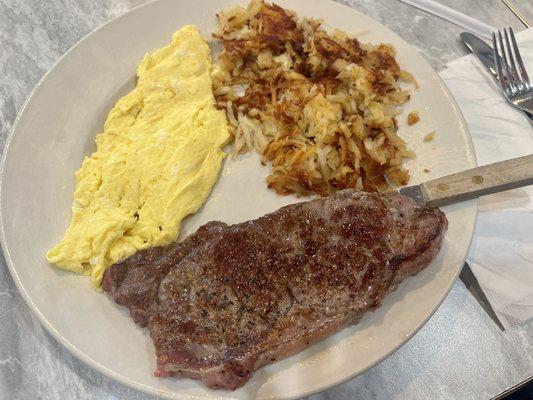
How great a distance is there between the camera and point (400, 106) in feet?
10.2

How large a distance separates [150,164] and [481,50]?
265 centimetres

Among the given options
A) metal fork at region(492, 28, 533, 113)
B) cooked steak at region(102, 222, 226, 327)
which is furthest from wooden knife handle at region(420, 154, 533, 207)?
cooked steak at region(102, 222, 226, 327)

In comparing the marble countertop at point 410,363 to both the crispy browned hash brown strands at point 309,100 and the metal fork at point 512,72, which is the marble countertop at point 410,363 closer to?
the crispy browned hash brown strands at point 309,100

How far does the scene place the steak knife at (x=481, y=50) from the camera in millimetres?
3469

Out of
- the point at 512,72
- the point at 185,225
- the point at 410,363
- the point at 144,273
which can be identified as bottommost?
the point at 410,363

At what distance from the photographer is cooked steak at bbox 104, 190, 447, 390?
2211mm

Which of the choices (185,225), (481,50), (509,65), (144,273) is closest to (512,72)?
(509,65)

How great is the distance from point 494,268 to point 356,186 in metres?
0.96

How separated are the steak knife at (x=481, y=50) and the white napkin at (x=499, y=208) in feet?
0.14

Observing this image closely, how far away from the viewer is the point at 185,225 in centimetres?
289

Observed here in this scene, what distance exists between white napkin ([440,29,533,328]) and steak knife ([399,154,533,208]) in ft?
1.48

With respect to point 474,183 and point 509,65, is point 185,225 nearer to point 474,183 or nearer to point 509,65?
point 474,183

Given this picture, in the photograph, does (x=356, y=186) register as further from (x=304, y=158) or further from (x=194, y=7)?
(x=194, y=7)

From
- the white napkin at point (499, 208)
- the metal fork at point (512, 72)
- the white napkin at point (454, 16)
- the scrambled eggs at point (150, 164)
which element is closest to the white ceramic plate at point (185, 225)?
the scrambled eggs at point (150, 164)
